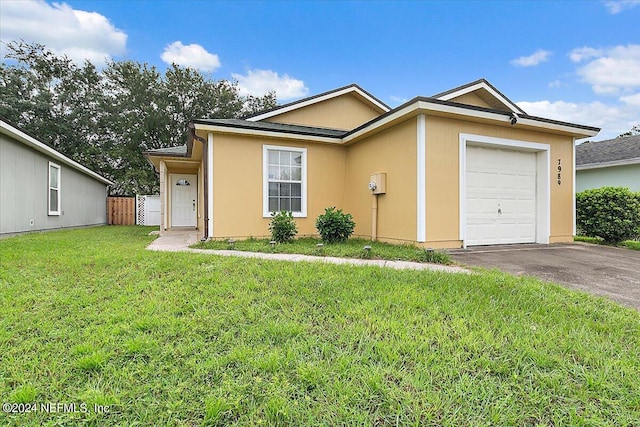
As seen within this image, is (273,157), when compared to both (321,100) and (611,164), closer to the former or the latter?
(321,100)

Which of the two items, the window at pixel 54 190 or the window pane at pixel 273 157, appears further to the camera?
the window at pixel 54 190

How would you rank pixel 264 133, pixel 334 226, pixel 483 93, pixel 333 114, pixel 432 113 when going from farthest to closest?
pixel 333 114, pixel 483 93, pixel 264 133, pixel 334 226, pixel 432 113

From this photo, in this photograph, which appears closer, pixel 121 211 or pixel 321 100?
pixel 321 100

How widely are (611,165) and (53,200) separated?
19827 millimetres

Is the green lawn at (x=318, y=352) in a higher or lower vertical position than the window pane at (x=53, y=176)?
lower

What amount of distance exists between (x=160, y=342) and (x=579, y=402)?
2.76m

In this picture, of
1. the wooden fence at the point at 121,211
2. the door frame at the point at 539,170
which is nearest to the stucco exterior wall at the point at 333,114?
the door frame at the point at 539,170

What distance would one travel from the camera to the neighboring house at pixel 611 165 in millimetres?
10883

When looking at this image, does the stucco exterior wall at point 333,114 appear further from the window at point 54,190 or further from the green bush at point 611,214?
the window at point 54,190

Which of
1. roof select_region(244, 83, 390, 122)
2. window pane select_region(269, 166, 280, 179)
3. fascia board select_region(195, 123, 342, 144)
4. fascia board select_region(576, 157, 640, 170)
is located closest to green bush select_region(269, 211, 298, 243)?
window pane select_region(269, 166, 280, 179)

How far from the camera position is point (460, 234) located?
21.5 feet

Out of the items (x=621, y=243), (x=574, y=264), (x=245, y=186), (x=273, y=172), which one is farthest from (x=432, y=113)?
(x=621, y=243)

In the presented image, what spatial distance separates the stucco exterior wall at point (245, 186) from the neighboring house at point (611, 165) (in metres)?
10.8

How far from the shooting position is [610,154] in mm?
11984
